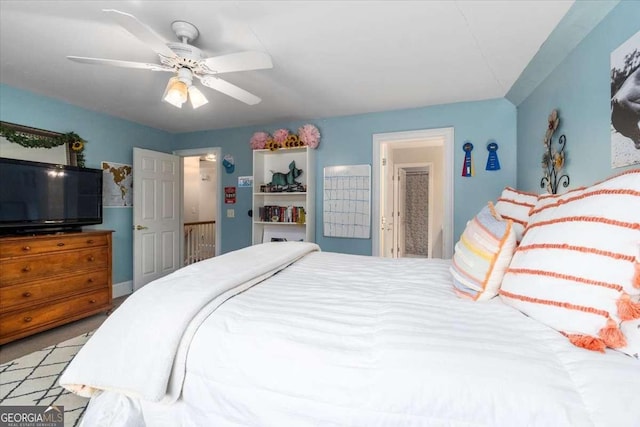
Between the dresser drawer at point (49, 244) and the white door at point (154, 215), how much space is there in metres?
0.77

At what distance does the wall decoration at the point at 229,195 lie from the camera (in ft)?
13.6

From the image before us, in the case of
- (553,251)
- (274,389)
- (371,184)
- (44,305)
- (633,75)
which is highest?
(633,75)

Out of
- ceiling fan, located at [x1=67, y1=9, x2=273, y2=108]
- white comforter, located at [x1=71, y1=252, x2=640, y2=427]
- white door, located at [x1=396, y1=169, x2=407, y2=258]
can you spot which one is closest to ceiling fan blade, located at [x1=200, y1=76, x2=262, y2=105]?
ceiling fan, located at [x1=67, y1=9, x2=273, y2=108]

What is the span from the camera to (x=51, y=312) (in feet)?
8.29

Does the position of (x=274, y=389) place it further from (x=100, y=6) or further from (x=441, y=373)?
(x=100, y=6)

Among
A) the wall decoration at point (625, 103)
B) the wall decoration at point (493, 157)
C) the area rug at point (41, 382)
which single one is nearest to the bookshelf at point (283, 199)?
the wall decoration at point (493, 157)

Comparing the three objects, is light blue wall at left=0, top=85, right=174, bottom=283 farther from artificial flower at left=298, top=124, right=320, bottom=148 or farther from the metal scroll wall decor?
the metal scroll wall decor

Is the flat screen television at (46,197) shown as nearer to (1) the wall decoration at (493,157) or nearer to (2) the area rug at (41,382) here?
(2) the area rug at (41,382)

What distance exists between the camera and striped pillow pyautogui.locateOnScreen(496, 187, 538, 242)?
1.30 metres

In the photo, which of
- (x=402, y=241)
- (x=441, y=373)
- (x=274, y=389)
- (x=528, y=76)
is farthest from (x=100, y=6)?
(x=402, y=241)

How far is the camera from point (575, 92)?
→ 1825 millimetres

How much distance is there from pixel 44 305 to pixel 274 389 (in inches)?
111

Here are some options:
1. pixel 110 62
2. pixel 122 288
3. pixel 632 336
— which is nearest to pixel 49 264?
pixel 122 288

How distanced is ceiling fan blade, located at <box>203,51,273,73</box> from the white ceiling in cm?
20
